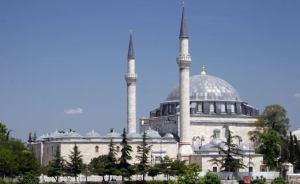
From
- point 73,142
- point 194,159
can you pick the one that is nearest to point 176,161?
point 194,159

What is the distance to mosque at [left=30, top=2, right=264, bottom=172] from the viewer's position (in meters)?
54.2

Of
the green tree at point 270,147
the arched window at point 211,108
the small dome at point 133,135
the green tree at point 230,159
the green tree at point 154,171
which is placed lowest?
the green tree at point 154,171

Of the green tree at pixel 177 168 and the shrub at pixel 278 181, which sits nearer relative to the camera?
the shrub at pixel 278 181

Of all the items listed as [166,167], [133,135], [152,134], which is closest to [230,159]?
[166,167]

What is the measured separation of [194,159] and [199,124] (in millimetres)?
5469

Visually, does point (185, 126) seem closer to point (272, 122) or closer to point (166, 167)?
point (166, 167)

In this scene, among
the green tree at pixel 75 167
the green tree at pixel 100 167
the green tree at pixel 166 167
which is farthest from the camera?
the green tree at pixel 166 167

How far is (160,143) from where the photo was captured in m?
56.3

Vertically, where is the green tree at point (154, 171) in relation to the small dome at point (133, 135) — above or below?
below

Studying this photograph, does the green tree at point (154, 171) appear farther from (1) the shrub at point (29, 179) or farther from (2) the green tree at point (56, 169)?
(1) the shrub at point (29, 179)

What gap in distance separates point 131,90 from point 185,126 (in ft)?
22.7

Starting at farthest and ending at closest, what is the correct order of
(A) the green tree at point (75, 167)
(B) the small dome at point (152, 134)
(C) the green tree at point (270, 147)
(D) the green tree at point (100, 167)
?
(B) the small dome at point (152, 134), (C) the green tree at point (270, 147), (A) the green tree at point (75, 167), (D) the green tree at point (100, 167)

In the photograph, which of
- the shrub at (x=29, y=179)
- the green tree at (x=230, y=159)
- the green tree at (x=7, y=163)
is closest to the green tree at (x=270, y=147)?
the green tree at (x=230, y=159)

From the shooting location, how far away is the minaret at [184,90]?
54094 millimetres
